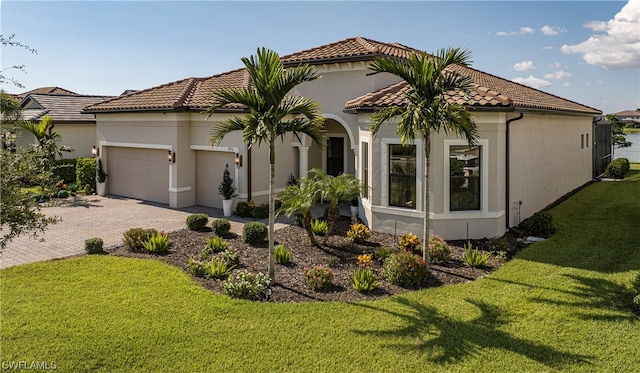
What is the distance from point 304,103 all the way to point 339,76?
750 cm

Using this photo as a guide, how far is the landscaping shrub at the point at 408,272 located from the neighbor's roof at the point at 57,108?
1014 inches

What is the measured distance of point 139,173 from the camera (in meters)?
21.6

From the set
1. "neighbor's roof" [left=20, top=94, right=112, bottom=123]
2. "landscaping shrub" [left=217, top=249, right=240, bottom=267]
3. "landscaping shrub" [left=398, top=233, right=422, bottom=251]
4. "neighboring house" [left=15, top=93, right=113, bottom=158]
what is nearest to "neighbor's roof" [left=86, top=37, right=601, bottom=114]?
"landscaping shrub" [left=398, top=233, right=422, bottom=251]

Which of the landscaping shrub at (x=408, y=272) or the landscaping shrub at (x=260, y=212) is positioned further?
the landscaping shrub at (x=260, y=212)

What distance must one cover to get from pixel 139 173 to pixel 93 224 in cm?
550

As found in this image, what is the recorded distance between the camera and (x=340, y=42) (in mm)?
18406

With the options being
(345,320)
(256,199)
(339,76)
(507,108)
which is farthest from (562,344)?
(256,199)

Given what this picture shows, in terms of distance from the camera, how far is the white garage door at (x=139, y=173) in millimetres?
Result: 20625

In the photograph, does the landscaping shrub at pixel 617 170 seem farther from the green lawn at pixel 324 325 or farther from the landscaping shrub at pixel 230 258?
the landscaping shrub at pixel 230 258

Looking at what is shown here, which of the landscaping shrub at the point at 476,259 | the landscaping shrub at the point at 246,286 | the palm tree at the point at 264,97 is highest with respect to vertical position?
the palm tree at the point at 264,97

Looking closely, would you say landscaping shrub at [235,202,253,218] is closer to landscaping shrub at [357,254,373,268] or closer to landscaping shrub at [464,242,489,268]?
landscaping shrub at [357,254,373,268]

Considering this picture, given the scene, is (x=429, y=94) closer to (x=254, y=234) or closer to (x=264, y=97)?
(x=264, y=97)

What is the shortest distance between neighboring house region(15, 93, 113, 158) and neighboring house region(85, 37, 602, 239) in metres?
7.64

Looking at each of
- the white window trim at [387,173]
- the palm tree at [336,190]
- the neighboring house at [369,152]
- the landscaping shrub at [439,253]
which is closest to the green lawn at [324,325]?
the landscaping shrub at [439,253]
